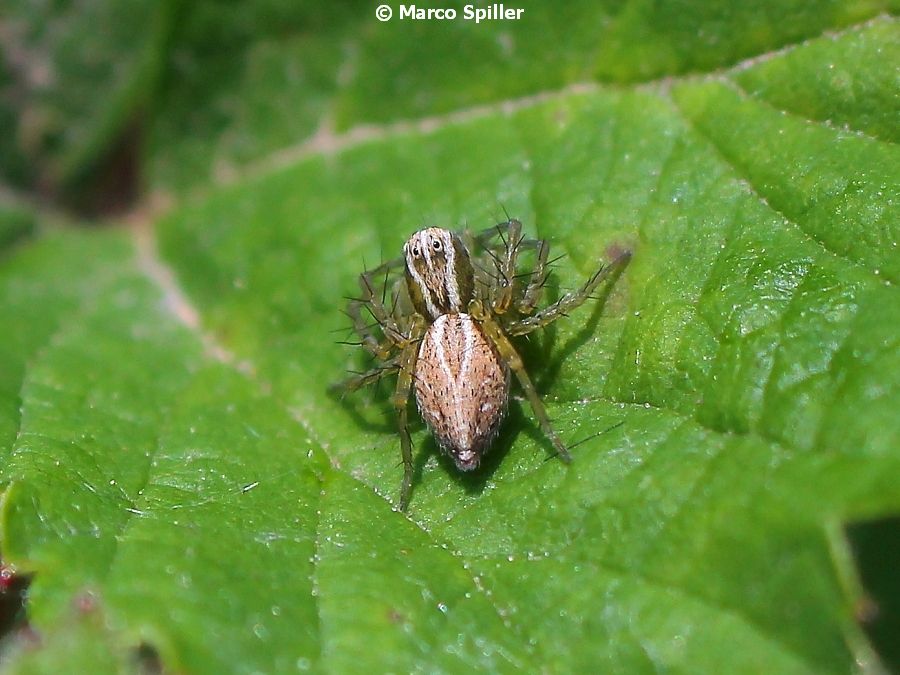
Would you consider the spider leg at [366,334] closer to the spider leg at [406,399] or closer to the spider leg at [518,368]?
the spider leg at [406,399]

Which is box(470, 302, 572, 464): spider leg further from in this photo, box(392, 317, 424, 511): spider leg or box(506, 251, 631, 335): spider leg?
box(392, 317, 424, 511): spider leg

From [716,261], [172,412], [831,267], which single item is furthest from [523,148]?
[172,412]

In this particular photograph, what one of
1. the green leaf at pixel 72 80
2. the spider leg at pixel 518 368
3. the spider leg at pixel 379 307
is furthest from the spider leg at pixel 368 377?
the green leaf at pixel 72 80

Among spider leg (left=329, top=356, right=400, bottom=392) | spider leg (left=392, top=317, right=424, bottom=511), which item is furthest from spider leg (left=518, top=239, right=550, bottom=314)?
spider leg (left=329, top=356, right=400, bottom=392)

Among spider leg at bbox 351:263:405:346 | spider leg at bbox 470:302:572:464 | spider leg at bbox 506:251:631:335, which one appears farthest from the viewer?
spider leg at bbox 351:263:405:346

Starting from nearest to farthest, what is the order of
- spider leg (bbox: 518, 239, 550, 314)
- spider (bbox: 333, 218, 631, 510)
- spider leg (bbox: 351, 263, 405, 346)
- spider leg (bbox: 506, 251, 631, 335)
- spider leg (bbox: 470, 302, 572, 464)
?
spider leg (bbox: 470, 302, 572, 464) < spider (bbox: 333, 218, 631, 510) < spider leg (bbox: 506, 251, 631, 335) < spider leg (bbox: 518, 239, 550, 314) < spider leg (bbox: 351, 263, 405, 346)
